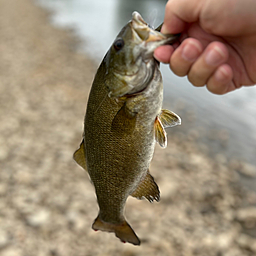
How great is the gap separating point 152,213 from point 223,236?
118 centimetres

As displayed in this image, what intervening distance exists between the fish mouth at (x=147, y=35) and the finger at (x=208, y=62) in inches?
9.2

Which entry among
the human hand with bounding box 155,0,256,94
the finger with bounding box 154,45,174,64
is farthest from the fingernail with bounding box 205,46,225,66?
the finger with bounding box 154,45,174,64

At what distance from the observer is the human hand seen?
1.60 meters

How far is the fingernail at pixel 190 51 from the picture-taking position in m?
1.64

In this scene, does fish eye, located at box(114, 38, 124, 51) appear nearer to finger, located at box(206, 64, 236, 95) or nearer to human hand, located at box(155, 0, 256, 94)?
human hand, located at box(155, 0, 256, 94)

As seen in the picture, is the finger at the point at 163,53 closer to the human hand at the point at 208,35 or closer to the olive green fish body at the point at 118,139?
the human hand at the point at 208,35

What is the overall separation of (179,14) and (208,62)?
14.3 inches

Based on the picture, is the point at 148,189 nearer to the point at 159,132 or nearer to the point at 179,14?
the point at 159,132

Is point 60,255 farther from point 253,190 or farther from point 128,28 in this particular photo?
point 253,190

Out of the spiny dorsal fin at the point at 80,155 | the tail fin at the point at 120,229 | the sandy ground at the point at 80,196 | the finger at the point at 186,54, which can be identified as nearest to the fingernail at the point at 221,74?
the finger at the point at 186,54

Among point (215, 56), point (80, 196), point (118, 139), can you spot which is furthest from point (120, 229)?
point (80, 196)

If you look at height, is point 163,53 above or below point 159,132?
above

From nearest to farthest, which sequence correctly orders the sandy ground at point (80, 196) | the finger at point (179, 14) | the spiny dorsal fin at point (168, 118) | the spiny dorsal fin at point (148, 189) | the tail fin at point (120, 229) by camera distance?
the finger at point (179, 14), the spiny dorsal fin at point (168, 118), the spiny dorsal fin at point (148, 189), the tail fin at point (120, 229), the sandy ground at point (80, 196)

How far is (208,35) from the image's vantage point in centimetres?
184
